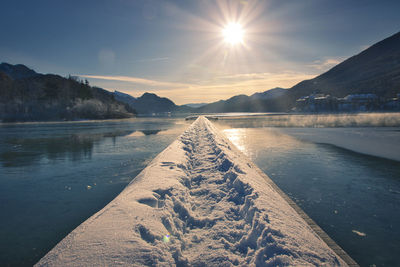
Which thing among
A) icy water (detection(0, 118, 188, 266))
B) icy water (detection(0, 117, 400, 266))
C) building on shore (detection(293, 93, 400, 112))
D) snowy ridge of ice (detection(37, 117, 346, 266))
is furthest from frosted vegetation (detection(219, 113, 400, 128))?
building on shore (detection(293, 93, 400, 112))

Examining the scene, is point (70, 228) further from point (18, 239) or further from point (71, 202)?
point (71, 202)

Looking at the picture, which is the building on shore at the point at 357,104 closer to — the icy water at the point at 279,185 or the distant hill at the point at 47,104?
the distant hill at the point at 47,104

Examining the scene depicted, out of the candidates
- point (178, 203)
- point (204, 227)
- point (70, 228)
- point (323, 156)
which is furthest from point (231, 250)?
point (323, 156)

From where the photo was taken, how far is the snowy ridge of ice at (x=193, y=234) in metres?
2.89

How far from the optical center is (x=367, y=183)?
7.51 meters

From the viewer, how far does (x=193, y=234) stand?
12.7ft

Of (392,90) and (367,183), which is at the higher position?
(392,90)

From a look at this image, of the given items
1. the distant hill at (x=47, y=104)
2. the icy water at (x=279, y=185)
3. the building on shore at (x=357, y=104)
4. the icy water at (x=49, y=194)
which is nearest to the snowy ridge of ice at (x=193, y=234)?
the icy water at (x=279, y=185)

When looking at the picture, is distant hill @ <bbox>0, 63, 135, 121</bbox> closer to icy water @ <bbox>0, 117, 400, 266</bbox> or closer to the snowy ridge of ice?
icy water @ <bbox>0, 117, 400, 266</bbox>

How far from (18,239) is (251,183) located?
19.0 ft

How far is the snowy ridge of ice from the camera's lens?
2.89 meters

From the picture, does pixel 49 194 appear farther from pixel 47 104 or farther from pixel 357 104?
pixel 357 104

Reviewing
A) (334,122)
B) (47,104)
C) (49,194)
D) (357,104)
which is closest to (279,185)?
(49,194)

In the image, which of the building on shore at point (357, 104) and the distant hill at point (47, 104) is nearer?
the distant hill at point (47, 104)
